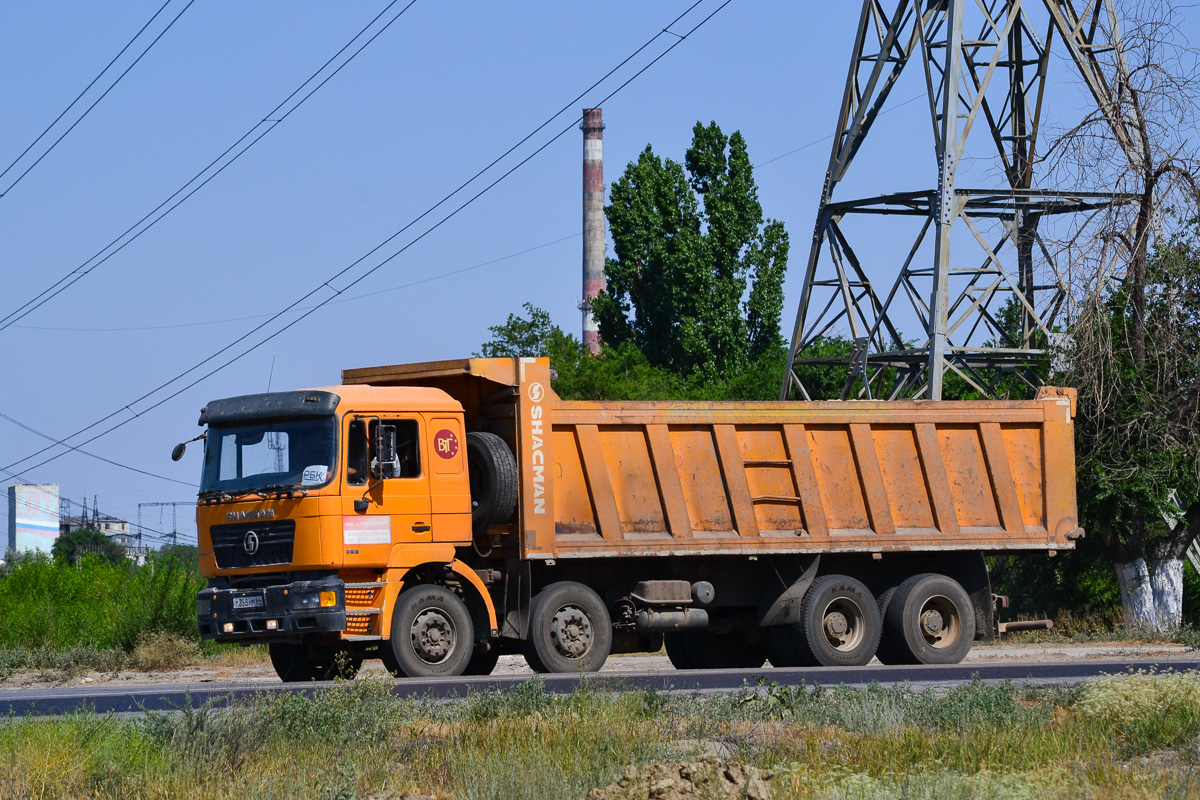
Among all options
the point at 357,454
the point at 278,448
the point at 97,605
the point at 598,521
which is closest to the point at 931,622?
the point at 598,521

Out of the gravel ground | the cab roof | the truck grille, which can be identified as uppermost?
the cab roof

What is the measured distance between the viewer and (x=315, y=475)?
1482cm

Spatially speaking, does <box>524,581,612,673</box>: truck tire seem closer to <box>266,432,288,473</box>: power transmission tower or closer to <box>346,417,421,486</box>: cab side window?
<box>346,417,421,486</box>: cab side window

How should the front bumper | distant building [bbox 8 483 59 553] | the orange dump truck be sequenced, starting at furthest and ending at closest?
distant building [bbox 8 483 59 553], the orange dump truck, the front bumper

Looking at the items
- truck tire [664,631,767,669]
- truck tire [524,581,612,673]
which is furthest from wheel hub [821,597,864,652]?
truck tire [524,581,612,673]

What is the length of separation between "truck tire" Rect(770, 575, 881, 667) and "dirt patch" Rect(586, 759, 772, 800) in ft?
30.1

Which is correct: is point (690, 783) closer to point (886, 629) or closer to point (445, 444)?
point (445, 444)

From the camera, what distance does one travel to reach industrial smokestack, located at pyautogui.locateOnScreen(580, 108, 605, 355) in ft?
200

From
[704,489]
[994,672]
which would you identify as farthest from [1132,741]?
[704,489]

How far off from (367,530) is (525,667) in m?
5.75

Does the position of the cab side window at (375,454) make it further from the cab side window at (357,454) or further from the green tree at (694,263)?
the green tree at (694,263)

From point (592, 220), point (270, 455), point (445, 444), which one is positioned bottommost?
point (270, 455)

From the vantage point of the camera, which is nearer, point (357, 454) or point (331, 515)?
point (331, 515)

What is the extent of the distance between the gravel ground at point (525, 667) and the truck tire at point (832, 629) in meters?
1.82
